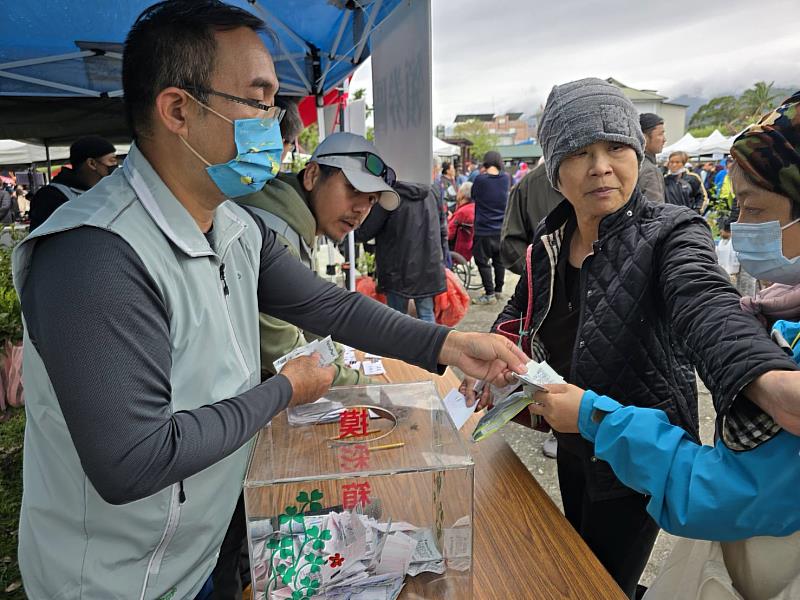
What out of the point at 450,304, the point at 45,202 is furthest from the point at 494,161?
the point at 45,202

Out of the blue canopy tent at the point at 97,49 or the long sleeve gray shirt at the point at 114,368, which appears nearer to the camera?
the long sleeve gray shirt at the point at 114,368

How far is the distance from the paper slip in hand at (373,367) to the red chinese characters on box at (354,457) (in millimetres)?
1286

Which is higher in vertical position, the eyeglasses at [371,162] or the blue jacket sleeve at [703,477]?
the eyeglasses at [371,162]

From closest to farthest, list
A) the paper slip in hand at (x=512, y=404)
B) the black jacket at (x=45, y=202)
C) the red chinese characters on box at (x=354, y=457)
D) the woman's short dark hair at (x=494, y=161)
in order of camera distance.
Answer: the red chinese characters on box at (x=354, y=457) < the paper slip in hand at (x=512, y=404) < the black jacket at (x=45, y=202) < the woman's short dark hair at (x=494, y=161)

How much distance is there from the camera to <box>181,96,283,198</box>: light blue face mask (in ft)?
3.62

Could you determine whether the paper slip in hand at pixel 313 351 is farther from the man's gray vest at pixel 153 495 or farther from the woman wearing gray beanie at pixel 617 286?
the woman wearing gray beanie at pixel 617 286

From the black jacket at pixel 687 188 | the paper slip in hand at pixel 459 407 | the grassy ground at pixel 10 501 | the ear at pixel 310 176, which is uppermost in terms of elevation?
the ear at pixel 310 176

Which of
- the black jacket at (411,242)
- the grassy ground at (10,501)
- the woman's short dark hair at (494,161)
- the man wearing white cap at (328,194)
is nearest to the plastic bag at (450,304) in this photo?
the black jacket at (411,242)

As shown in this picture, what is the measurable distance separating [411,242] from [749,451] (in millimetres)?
3561

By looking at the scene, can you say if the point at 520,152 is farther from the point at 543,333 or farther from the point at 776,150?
the point at 776,150

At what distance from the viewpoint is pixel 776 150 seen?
923mm

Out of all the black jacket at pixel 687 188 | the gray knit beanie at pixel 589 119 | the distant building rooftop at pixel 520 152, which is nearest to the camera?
the gray knit beanie at pixel 589 119

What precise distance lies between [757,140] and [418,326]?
2.93 feet

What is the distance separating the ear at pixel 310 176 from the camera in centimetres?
214
